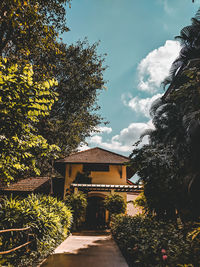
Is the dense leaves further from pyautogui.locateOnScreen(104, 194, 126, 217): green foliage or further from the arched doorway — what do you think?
the arched doorway

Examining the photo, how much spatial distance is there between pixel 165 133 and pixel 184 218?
5.10m

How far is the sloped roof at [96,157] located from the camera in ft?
55.7

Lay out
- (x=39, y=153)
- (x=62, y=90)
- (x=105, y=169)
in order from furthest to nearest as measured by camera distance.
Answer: (x=105, y=169), (x=62, y=90), (x=39, y=153)

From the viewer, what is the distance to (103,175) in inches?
670

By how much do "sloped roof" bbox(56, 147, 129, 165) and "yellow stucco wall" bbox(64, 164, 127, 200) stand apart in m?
0.62

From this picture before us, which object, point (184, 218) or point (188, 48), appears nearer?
point (184, 218)

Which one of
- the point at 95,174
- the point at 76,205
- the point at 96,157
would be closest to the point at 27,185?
the point at 95,174

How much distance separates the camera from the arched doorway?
16.0 meters

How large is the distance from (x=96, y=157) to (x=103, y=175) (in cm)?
197

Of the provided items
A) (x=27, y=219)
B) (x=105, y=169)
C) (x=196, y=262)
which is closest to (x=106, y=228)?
(x=105, y=169)

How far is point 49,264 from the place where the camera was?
5.52m

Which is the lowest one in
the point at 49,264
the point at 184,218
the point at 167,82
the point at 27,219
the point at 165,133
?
the point at 49,264

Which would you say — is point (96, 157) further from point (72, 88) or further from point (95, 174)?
point (72, 88)

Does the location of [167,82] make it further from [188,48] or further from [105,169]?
[105,169]
